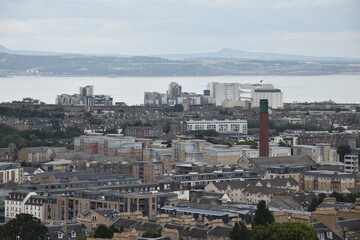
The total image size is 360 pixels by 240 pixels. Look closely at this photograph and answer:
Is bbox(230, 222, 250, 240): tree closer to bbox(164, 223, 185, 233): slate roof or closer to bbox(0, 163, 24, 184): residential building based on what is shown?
bbox(164, 223, 185, 233): slate roof

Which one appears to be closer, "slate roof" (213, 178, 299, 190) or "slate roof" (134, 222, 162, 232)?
"slate roof" (134, 222, 162, 232)

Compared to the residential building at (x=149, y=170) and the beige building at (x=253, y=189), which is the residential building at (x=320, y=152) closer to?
the residential building at (x=149, y=170)

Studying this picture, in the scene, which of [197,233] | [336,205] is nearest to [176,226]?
[197,233]

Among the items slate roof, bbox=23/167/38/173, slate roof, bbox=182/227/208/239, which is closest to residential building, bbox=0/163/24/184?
slate roof, bbox=23/167/38/173

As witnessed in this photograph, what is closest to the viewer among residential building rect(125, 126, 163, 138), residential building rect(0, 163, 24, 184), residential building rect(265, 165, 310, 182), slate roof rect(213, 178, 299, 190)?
slate roof rect(213, 178, 299, 190)

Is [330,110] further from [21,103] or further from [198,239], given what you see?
[198,239]

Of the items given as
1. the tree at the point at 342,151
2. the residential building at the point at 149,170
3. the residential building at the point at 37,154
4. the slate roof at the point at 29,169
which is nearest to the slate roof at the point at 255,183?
the residential building at the point at 149,170
